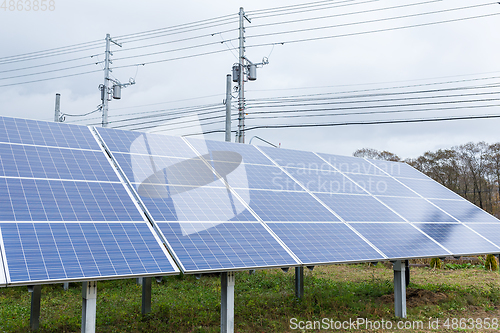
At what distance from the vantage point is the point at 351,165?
17984mm

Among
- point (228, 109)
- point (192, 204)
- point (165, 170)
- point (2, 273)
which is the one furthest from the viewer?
point (228, 109)

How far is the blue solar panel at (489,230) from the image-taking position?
48.1 ft

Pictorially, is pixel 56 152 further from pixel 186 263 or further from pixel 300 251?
pixel 300 251

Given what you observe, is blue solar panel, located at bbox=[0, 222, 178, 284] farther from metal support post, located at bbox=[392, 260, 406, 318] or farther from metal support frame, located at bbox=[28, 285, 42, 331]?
metal support post, located at bbox=[392, 260, 406, 318]

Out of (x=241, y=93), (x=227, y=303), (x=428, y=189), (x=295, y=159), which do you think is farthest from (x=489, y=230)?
(x=241, y=93)

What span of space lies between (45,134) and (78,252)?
5.45 metres

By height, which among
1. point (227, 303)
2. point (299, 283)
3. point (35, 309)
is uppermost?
point (227, 303)

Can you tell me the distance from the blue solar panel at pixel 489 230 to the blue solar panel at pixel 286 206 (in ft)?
21.1

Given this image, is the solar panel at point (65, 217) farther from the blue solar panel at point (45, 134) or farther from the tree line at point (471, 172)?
the tree line at point (471, 172)

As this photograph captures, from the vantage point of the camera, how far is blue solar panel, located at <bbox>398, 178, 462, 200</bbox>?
1781 centimetres

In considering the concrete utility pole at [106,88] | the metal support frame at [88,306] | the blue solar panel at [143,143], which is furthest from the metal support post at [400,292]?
the concrete utility pole at [106,88]

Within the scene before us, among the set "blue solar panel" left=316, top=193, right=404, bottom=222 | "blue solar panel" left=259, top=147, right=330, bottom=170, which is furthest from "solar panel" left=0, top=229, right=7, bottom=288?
"blue solar panel" left=259, top=147, right=330, bottom=170

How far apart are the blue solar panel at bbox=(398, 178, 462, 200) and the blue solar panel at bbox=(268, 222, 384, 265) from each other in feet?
24.3

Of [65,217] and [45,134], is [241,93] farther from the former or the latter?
[65,217]
